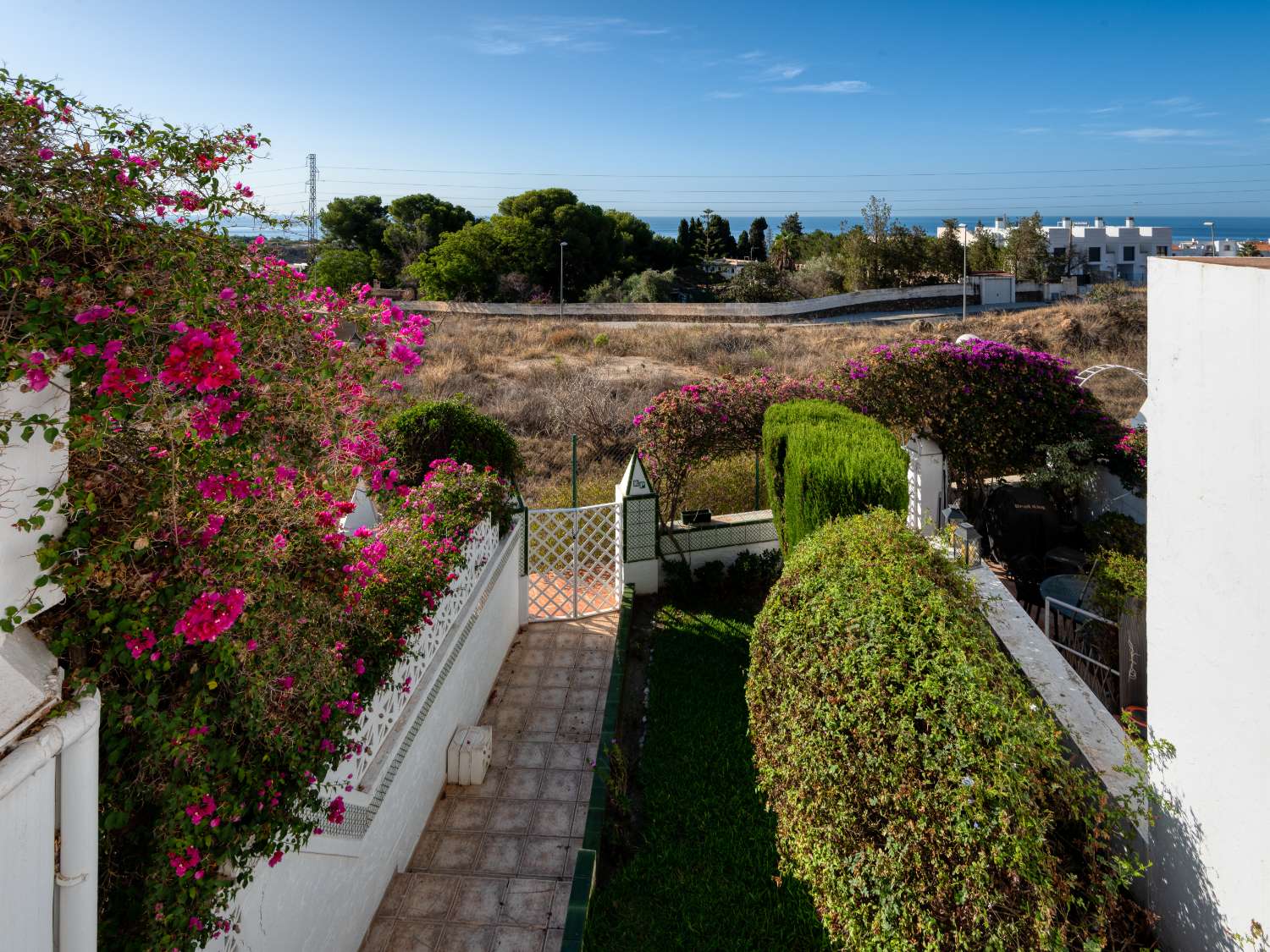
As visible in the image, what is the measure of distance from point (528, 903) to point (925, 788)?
250cm

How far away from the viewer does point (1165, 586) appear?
10.1ft

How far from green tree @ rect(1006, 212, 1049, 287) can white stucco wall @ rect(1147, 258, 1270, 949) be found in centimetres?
3766

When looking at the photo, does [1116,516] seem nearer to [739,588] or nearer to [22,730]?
[739,588]

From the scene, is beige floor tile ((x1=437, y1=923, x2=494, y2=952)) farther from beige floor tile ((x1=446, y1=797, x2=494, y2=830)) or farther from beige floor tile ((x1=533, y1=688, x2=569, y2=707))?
beige floor tile ((x1=533, y1=688, x2=569, y2=707))

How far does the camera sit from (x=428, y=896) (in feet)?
14.7

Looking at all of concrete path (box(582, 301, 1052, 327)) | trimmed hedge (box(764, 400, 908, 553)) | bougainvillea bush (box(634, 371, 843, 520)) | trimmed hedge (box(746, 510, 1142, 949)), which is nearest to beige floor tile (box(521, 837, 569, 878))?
trimmed hedge (box(746, 510, 1142, 949))

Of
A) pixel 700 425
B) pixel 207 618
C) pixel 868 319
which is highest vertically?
pixel 868 319

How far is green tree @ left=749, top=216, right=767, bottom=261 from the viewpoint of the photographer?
52.4 metres

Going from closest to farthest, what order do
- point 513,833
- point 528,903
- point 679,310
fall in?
point 528,903 < point 513,833 < point 679,310

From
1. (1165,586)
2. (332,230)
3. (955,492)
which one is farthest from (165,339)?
(332,230)

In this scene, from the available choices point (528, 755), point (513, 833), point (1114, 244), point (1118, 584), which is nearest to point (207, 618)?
point (513, 833)

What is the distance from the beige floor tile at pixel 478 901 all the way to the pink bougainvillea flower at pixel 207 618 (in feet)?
9.44

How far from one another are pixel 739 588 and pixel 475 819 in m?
4.28

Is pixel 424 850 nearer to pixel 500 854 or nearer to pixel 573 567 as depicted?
pixel 500 854
